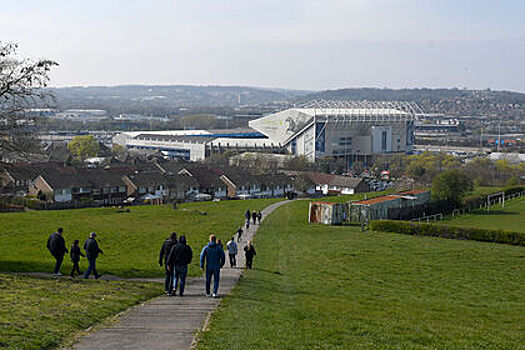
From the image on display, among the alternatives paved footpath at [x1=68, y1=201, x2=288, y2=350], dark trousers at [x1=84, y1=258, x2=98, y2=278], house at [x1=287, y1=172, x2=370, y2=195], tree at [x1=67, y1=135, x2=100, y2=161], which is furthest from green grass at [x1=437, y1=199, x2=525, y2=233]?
tree at [x1=67, y1=135, x2=100, y2=161]

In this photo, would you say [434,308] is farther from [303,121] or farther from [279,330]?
[303,121]

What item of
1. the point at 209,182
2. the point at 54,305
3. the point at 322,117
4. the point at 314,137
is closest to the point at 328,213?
the point at 54,305

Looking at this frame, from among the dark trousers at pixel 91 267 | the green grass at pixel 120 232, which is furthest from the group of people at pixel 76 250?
the green grass at pixel 120 232

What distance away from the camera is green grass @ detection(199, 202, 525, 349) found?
35.1 feet

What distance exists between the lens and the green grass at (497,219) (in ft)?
146

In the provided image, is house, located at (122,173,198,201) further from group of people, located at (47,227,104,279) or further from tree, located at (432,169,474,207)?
group of people, located at (47,227,104,279)

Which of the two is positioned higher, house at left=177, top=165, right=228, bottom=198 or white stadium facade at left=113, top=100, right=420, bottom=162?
white stadium facade at left=113, top=100, right=420, bottom=162

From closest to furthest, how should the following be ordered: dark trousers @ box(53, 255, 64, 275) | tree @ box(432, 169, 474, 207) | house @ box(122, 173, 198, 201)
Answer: dark trousers @ box(53, 255, 64, 275) → tree @ box(432, 169, 474, 207) → house @ box(122, 173, 198, 201)

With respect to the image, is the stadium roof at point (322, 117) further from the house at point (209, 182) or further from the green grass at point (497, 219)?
the green grass at point (497, 219)

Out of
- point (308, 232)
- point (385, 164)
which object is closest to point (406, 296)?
point (308, 232)

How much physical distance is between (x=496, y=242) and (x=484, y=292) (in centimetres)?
1718

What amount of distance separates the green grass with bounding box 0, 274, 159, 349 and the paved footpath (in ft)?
1.48

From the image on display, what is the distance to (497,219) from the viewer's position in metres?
48.5

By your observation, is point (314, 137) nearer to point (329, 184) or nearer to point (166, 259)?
point (329, 184)
